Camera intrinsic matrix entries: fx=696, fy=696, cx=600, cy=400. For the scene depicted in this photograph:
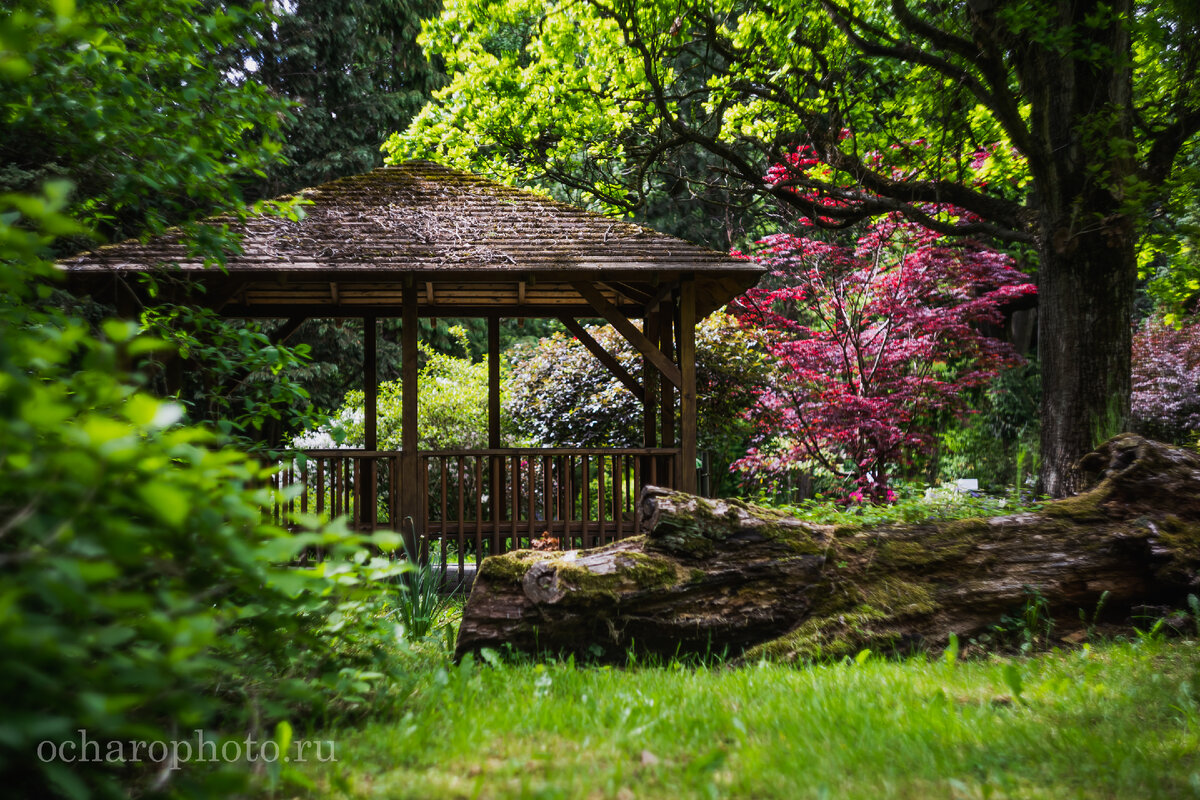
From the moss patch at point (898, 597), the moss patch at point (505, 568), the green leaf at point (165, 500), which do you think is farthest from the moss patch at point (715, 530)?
the green leaf at point (165, 500)

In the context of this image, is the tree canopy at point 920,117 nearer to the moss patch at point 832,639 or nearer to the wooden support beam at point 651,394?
the wooden support beam at point 651,394

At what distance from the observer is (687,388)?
732 cm

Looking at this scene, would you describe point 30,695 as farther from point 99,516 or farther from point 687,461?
point 687,461

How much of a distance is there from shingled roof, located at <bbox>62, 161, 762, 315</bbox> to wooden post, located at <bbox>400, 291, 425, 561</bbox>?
518 millimetres

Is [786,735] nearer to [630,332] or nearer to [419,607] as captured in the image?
[419,607]

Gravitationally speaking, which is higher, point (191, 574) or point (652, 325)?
point (652, 325)

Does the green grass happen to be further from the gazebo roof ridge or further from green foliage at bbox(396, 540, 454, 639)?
the gazebo roof ridge

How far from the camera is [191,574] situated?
5.57ft

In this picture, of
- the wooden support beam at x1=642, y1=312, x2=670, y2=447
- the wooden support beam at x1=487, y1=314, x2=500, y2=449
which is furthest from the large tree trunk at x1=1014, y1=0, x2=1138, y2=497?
the wooden support beam at x1=487, y1=314, x2=500, y2=449

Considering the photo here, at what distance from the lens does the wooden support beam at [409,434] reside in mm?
7184

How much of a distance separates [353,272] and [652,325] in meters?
4.11

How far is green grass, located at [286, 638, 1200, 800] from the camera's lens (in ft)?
6.98

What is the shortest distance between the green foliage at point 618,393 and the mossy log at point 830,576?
608cm

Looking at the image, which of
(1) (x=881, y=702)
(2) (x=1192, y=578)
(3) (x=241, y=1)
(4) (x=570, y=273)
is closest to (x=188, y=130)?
(4) (x=570, y=273)
